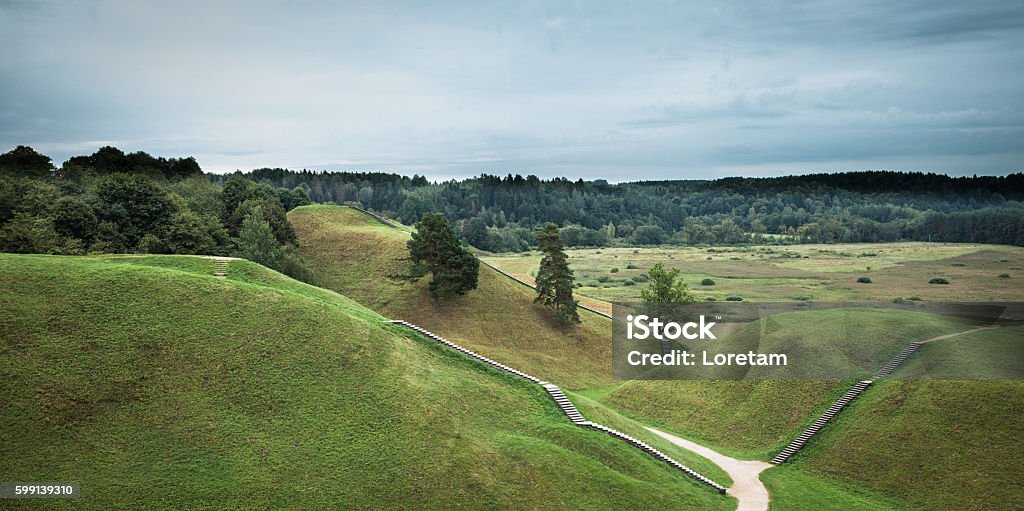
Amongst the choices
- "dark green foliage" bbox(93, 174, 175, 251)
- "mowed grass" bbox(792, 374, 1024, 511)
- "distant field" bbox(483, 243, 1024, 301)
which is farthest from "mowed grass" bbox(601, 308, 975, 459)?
"dark green foliage" bbox(93, 174, 175, 251)

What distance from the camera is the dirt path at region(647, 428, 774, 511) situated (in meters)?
38.4

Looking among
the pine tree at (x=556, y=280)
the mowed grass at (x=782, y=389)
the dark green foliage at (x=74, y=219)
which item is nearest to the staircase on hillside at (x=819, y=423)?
the mowed grass at (x=782, y=389)

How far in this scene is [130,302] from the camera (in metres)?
40.0

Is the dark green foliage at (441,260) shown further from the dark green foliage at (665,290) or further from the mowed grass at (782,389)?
the mowed grass at (782,389)

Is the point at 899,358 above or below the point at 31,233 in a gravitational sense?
below

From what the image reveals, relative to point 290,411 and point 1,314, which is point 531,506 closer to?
point 290,411

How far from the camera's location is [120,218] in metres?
77.2

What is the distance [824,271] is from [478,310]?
9553cm

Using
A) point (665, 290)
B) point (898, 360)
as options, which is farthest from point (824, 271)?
point (898, 360)

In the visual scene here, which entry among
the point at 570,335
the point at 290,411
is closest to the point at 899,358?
the point at 570,335

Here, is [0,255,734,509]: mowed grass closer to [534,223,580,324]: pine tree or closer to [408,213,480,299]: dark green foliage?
[408,213,480,299]: dark green foliage

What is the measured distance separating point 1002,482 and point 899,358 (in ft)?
52.4

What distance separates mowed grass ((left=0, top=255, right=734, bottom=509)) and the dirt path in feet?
6.17

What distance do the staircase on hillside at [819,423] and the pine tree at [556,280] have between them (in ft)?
127
